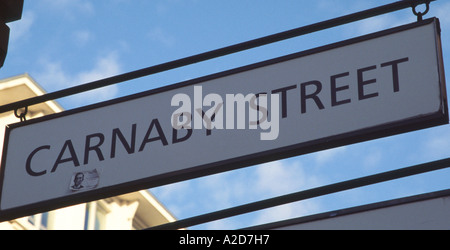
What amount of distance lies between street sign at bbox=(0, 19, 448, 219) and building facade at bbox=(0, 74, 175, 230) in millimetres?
17780

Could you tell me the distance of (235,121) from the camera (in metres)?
3.49

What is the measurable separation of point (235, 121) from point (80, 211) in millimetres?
23160

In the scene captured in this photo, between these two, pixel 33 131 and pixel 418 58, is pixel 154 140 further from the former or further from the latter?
pixel 418 58

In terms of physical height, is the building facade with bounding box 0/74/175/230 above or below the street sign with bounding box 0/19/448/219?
above

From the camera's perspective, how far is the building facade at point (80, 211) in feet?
73.1

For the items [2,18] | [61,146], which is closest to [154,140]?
[61,146]

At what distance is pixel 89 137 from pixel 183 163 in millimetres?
473

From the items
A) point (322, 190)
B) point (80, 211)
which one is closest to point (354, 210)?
point (322, 190)

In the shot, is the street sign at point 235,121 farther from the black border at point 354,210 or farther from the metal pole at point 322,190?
the black border at point 354,210

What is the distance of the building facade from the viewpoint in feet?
73.1

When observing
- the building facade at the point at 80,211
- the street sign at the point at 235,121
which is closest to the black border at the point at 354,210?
the street sign at the point at 235,121

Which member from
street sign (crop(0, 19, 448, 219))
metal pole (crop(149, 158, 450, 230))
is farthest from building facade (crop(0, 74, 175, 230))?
metal pole (crop(149, 158, 450, 230))

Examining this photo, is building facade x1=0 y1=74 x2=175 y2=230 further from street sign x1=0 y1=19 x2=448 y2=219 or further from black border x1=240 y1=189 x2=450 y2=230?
black border x1=240 y1=189 x2=450 y2=230

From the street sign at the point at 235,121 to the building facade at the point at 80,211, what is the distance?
17.8 metres
